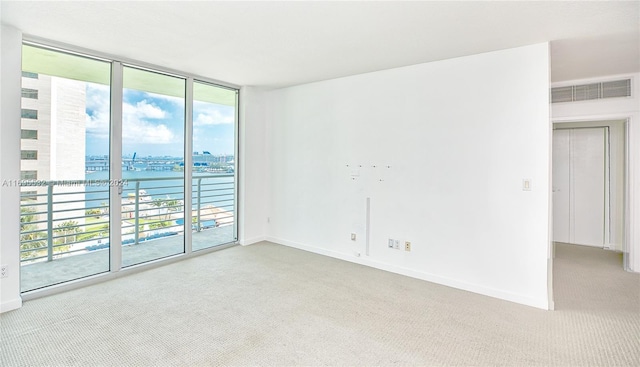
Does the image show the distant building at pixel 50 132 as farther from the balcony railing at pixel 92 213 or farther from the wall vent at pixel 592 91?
the wall vent at pixel 592 91

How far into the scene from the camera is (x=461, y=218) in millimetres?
3514

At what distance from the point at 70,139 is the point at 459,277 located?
4.49 metres

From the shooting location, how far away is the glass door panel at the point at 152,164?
155 inches

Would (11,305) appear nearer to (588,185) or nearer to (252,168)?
(252,168)

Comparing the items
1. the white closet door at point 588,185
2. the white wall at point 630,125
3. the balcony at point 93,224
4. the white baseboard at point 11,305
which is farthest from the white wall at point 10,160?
the white closet door at point 588,185

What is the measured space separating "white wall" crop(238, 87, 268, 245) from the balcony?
27cm

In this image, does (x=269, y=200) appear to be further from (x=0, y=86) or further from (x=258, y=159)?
(x=0, y=86)

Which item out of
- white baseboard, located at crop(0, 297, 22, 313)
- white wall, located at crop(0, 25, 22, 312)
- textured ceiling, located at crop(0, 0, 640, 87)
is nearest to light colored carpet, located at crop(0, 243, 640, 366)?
white baseboard, located at crop(0, 297, 22, 313)

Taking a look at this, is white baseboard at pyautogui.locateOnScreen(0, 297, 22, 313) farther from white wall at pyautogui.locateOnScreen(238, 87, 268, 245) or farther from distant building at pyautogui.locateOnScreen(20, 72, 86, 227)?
white wall at pyautogui.locateOnScreen(238, 87, 268, 245)

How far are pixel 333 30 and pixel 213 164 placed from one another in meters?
3.06

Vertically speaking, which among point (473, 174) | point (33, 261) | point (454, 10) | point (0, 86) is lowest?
point (33, 261)

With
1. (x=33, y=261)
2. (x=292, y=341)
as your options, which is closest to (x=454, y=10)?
(x=292, y=341)

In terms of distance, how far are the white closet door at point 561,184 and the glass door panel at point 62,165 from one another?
6841 millimetres

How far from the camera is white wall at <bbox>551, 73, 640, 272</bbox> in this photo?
4.07 meters
